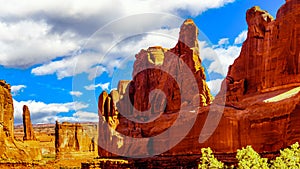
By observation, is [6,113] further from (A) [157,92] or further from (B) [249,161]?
(A) [157,92]

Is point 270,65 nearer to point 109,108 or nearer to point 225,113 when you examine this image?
point 225,113

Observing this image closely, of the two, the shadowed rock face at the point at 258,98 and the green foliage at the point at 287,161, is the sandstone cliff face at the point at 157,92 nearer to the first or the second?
the shadowed rock face at the point at 258,98

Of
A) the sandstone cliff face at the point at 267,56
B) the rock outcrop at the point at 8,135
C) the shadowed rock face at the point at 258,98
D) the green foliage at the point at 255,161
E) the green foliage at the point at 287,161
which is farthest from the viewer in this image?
the sandstone cliff face at the point at 267,56

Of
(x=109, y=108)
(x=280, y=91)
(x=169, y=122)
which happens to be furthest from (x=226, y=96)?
(x=109, y=108)

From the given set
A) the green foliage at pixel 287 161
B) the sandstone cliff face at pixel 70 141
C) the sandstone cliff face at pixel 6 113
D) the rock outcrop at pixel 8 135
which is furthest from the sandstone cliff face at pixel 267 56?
the sandstone cliff face at pixel 70 141

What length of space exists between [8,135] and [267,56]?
27.5m

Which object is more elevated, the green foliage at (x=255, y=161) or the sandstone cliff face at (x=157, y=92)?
the sandstone cliff face at (x=157, y=92)

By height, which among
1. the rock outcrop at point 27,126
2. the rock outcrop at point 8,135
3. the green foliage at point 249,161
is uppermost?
the rock outcrop at point 27,126

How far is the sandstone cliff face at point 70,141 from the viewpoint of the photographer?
8720cm

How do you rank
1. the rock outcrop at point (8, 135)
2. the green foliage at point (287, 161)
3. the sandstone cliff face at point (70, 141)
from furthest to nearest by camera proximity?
the sandstone cliff face at point (70, 141), the rock outcrop at point (8, 135), the green foliage at point (287, 161)

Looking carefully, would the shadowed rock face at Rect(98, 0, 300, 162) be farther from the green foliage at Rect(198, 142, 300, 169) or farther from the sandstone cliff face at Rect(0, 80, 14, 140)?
the green foliage at Rect(198, 142, 300, 169)

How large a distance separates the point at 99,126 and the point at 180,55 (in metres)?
21.2

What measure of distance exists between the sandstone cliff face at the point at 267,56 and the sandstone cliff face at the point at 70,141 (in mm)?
42375

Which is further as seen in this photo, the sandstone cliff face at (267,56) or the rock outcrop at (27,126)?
the rock outcrop at (27,126)
